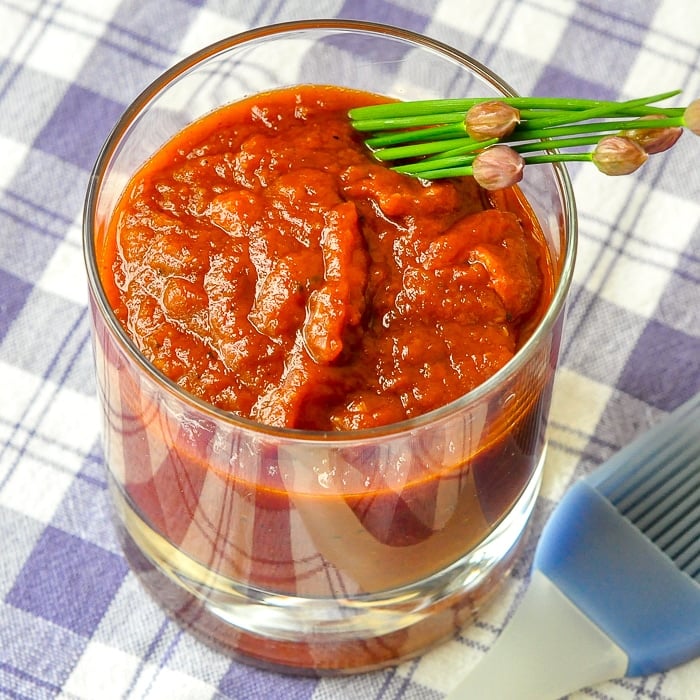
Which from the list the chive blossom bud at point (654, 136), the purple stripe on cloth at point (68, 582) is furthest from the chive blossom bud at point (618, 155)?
the purple stripe on cloth at point (68, 582)

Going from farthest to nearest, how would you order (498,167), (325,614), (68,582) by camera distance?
1. (68,582)
2. (325,614)
3. (498,167)

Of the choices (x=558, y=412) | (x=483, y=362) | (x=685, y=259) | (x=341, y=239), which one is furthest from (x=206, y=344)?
(x=685, y=259)

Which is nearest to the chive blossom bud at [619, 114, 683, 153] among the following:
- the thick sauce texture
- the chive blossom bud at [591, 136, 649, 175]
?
the chive blossom bud at [591, 136, 649, 175]

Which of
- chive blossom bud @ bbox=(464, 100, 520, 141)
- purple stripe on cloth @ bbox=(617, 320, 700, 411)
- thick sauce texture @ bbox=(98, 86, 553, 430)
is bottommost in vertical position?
purple stripe on cloth @ bbox=(617, 320, 700, 411)

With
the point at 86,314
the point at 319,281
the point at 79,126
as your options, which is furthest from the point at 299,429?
the point at 79,126

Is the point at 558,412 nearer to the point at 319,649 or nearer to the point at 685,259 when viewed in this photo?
the point at 685,259

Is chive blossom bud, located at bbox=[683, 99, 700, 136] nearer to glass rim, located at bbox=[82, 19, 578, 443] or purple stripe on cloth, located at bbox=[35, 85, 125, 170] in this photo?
glass rim, located at bbox=[82, 19, 578, 443]

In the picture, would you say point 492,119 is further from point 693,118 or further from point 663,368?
point 663,368
